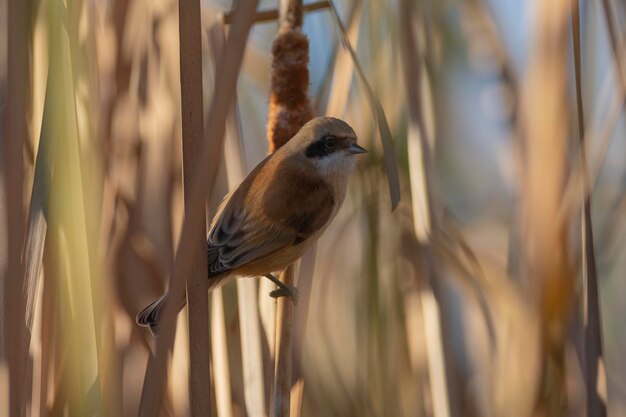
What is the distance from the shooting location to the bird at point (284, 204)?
2033 mm

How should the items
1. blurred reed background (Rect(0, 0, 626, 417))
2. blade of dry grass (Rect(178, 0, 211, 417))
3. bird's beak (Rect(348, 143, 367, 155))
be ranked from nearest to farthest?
blade of dry grass (Rect(178, 0, 211, 417)) → blurred reed background (Rect(0, 0, 626, 417)) → bird's beak (Rect(348, 143, 367, 155))

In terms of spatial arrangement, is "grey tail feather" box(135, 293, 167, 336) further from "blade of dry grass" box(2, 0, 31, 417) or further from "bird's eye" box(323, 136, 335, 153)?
"bird's eye" box(323, 136, 335, 153)

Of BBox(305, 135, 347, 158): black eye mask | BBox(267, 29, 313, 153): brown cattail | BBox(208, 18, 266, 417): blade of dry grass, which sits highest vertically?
BBox(267, 29, 313, 153): brown cattail

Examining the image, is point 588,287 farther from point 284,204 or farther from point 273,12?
point 273,12

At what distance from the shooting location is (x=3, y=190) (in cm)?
126

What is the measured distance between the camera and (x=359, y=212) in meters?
2.26

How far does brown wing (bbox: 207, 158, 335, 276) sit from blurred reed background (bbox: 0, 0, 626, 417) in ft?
0.35

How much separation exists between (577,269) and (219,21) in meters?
1.13

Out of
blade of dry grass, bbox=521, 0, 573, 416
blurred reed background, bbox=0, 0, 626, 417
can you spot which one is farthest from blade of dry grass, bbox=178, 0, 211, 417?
blade of dry grass, bbox=521, 0, 573, 416

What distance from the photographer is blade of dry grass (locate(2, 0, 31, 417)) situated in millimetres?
1210

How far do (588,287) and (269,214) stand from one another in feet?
3.21

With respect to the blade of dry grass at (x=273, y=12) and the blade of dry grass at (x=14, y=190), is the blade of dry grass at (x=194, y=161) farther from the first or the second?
the blade of dry grass at (x=273, y=12)

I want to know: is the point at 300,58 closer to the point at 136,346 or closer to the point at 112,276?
the point at 112,276

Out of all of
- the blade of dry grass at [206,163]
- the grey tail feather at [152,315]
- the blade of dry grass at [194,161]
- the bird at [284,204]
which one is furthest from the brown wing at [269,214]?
the blade of dry grass at [206,163]
